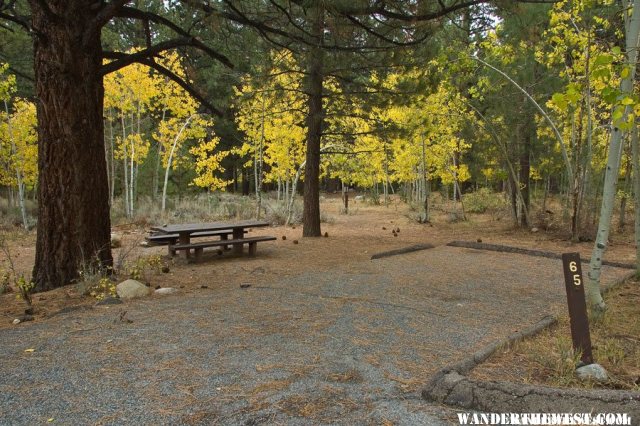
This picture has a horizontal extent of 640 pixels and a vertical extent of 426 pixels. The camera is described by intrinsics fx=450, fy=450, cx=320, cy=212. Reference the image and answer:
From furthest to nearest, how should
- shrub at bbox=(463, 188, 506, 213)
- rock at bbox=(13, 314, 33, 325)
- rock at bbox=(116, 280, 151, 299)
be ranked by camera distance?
1. shrub at bbox=(463, 188, 506, 213)
2. rock at bbox=(116, 280, 151, 299)
3. rock at bbox=(13, 314, 33, 325)

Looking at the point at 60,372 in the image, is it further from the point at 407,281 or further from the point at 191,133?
the point at 191,133

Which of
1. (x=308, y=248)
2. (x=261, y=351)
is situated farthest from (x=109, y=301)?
(x=308, y=248)

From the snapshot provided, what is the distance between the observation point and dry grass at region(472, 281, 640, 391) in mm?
2887

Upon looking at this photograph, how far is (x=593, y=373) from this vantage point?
286cm

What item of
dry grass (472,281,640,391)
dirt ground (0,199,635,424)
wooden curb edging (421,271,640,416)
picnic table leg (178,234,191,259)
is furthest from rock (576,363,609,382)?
picnic table leg (178,234,191,259)

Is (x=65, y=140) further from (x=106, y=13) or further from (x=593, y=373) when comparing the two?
(x=593, y=373)

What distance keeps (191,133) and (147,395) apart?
1385 centimetres

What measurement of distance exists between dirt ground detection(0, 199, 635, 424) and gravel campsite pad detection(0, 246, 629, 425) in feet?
0.04

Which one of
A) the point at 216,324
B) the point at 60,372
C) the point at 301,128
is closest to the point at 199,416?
the point at 60,372

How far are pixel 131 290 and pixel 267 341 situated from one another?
2427 mm

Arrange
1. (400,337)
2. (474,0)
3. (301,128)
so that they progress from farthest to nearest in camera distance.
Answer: (301,128) < (474,0) < (400,337)

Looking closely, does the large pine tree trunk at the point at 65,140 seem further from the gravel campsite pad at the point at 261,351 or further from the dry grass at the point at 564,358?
the dry grass at the point at 564,358

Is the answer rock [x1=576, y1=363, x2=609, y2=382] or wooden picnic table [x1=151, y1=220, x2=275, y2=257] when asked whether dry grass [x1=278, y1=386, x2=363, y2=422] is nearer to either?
rock [x1=576, y1=363, x2=609, y2=382]

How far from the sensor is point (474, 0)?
5.36 metres
